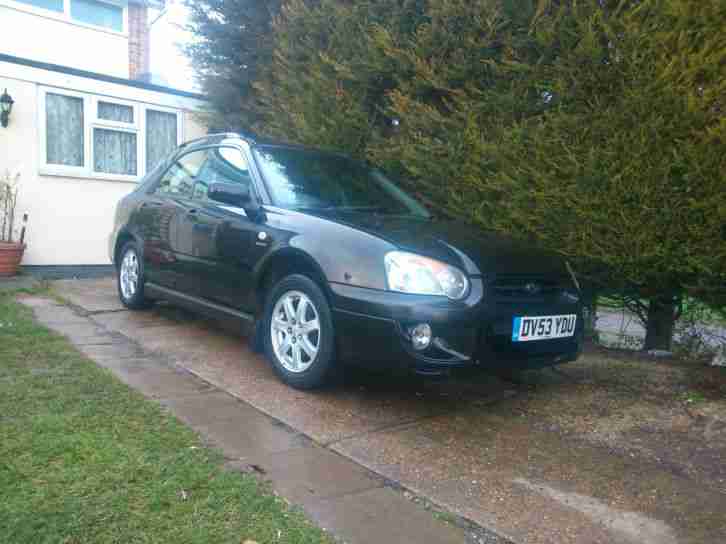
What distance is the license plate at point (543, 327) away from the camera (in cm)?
356

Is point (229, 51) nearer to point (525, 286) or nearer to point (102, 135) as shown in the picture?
point (102, 135)

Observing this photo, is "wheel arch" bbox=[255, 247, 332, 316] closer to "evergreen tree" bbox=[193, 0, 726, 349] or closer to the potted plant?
"evergreen tree" bbox=[193, 0, 726, 349]

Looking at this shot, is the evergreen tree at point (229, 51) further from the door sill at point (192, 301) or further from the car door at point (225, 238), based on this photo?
the car door at point (225, 238)

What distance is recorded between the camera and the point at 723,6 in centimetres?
387

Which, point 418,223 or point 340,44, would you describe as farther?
point 340,44

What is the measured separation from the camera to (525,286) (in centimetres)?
374

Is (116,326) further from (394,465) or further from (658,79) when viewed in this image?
(658,79)

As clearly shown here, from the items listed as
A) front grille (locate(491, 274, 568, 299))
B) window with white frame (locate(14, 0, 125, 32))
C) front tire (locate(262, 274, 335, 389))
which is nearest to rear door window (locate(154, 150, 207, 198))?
front tire (locate(262, 274, 335, 389))

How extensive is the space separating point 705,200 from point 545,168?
1.14 metres

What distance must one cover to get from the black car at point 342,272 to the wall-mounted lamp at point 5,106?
4184 mm

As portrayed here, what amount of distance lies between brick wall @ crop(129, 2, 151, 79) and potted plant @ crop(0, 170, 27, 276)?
759cm

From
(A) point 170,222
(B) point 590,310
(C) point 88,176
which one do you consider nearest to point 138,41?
(C) point 88,176

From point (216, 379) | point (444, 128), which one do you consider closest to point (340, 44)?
point (444, 128)

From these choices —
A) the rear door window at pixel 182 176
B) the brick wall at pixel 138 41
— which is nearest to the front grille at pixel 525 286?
the rear door window at pixel 182 176
